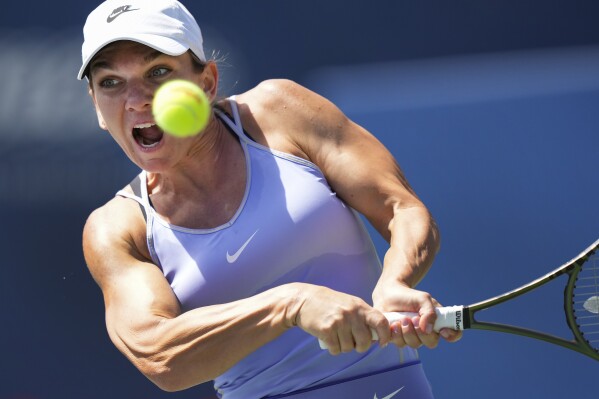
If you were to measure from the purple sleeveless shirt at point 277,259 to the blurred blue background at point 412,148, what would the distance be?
0.96m

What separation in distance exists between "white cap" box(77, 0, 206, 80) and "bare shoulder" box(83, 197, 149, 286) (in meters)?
0.32

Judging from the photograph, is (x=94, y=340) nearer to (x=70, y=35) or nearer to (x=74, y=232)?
(x=74, y=232)

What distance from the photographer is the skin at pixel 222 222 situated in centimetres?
193

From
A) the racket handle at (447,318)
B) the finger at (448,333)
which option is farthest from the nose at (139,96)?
the finger at (448,333)

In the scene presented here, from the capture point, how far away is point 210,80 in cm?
226

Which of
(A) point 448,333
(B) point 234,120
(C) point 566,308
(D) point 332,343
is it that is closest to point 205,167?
(B) point 234,120

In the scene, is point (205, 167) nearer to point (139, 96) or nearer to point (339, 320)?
point (139, 96)

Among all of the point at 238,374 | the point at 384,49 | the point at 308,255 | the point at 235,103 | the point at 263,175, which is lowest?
the point at 238,374

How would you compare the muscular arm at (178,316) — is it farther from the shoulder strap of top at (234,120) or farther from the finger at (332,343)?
the shoulder strap of top at (234,120)

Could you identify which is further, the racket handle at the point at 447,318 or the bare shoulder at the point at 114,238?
the bare shoulder at the point at 114,238

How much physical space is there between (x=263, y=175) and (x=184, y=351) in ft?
1.40

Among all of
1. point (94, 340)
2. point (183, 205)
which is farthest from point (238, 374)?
point (94, 340)

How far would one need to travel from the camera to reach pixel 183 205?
2238 millimetres

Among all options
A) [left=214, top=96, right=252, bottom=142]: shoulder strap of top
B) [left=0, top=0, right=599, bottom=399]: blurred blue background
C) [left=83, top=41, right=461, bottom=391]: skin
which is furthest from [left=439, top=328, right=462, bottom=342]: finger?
[left=0, top=0, right=599, bottom=399]: blurred blue background
